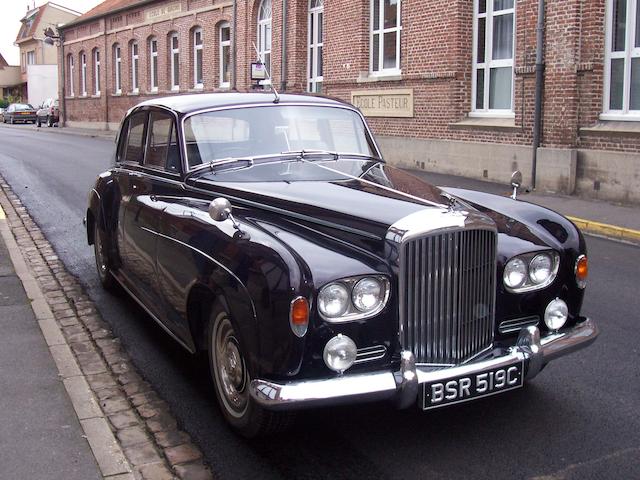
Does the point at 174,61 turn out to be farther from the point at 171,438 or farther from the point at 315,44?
the point at 171,438

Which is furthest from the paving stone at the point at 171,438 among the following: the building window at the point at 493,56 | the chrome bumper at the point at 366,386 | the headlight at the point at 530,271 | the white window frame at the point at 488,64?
the building window at the point at 493,56

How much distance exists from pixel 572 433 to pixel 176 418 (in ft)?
7.29

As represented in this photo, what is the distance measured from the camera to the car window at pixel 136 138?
6098 mm

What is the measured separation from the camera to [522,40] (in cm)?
1498

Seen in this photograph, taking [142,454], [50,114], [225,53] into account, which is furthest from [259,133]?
[50,114]

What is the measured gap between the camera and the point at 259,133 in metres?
5.25

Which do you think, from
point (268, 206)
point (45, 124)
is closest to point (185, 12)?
point (45, 124)

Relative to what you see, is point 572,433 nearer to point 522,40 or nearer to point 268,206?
point 268,206

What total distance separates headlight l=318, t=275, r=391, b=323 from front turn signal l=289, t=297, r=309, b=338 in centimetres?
8

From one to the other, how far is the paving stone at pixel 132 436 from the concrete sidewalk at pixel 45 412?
7cm

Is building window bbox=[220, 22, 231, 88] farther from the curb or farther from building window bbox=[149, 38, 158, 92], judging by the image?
the curb

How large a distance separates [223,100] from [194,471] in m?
2.71

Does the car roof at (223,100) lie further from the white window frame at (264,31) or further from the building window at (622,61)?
the white window frame at (264,31)

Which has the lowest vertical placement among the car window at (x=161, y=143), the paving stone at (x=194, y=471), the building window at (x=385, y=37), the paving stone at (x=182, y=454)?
the paving stone at (x=194, y=471)
